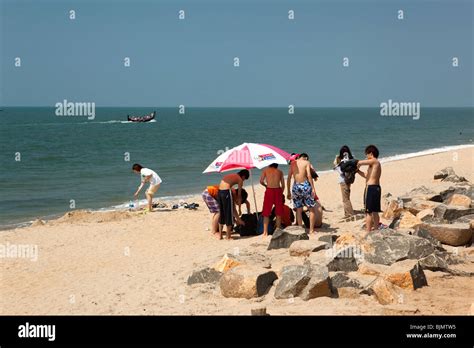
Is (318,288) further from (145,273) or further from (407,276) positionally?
(145,273)

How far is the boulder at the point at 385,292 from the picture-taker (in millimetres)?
6711

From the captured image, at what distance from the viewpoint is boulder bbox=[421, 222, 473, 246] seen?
9109 mm

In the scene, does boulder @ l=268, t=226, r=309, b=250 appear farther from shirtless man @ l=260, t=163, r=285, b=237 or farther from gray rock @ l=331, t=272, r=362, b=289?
gray rock @ l=331, t=272, r=362, b=289

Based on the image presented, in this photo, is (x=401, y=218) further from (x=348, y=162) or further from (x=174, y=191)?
(x=174, y=191)

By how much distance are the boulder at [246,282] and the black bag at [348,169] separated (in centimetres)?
414

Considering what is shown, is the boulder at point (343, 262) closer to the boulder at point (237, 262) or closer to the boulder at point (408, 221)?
the boulder at point (237, 262)

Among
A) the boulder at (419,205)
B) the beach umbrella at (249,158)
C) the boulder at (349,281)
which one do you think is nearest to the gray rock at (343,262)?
the boulder at (349,281)

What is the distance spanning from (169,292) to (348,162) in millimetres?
4743

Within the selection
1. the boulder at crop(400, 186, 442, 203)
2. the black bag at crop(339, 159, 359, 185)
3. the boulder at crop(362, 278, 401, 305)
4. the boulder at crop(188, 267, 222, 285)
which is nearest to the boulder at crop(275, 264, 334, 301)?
the boulder at crop(362, 278, 401, 305)

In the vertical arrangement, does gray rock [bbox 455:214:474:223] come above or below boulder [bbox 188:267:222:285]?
above

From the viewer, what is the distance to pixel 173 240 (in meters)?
12.3

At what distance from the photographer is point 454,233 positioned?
29.9ft

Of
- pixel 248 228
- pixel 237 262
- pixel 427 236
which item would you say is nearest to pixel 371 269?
pixel 427 236

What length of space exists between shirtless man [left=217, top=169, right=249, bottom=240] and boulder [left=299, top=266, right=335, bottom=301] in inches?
160
